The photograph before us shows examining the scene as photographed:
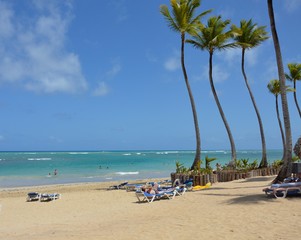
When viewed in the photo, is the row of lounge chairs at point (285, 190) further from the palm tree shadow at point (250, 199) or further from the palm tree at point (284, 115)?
the palm tree at point (284, 115)

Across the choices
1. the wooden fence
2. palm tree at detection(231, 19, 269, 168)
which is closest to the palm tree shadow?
the wooden fence

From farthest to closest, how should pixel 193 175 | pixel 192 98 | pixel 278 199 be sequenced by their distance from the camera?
pixel 192 98
pixel 193 175
pixel 278 199

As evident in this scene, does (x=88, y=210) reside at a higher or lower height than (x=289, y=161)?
lower

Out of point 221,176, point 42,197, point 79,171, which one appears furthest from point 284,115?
point 79,171

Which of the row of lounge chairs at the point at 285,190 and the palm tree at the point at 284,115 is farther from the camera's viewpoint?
the palm tree at the point at 284,115

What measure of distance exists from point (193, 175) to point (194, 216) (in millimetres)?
7594

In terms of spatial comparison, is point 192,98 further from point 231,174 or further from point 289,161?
point 289,161

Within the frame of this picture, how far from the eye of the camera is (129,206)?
41.2 feet

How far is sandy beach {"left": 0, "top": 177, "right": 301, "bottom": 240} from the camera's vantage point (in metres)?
7.56

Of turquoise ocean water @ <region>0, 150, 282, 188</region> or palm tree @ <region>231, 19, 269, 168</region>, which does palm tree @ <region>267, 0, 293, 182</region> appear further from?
turquoise ocean water @ <region>0, 150, 282, 188</region>

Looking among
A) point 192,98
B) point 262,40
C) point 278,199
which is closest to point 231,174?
point 192,98

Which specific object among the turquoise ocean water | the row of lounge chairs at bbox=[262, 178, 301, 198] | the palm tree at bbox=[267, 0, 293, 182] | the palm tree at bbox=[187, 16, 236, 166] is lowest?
the turquoise ocean water

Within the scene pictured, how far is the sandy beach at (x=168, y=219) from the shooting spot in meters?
7.56

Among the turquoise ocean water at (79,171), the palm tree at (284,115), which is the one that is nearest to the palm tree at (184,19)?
the palm tree at (284,115)
